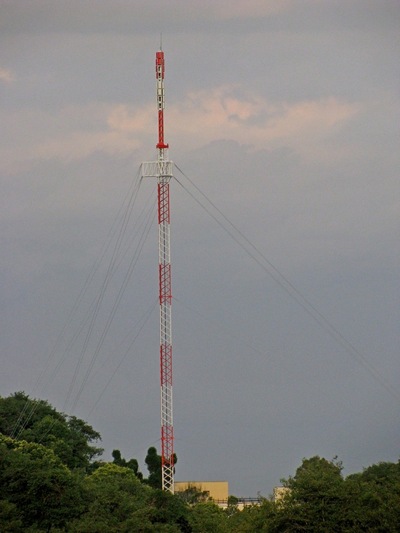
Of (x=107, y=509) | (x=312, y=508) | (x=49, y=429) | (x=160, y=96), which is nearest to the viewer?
(x=312, y=508)

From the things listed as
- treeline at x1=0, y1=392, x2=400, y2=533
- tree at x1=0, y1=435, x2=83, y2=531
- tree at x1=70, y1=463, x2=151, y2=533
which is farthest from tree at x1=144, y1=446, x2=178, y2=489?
tree at x1=0, y1=435, x2=83, y2=531

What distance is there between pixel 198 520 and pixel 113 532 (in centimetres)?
825

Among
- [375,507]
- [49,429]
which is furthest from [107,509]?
[49,429]

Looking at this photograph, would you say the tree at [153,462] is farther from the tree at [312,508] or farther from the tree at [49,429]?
the tree at [312,508]

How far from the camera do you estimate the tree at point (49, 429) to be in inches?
3194

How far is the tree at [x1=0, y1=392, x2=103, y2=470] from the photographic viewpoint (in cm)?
8112

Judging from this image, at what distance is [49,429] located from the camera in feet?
273

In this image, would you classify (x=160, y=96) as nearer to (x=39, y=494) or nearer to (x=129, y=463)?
(x=39, y=494)

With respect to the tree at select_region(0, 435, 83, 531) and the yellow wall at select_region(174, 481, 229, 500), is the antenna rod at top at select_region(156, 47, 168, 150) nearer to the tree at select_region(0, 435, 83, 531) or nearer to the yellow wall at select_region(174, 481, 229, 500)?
the tree at select_region(0, 435, 83, 531)

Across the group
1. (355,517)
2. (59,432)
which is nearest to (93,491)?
(355,517)

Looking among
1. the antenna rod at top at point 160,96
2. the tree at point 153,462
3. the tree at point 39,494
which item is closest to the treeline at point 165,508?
the tree at point 39,494

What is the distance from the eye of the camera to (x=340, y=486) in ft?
165

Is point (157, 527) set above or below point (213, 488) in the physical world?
below

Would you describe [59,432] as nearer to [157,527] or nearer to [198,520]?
[198,520]
